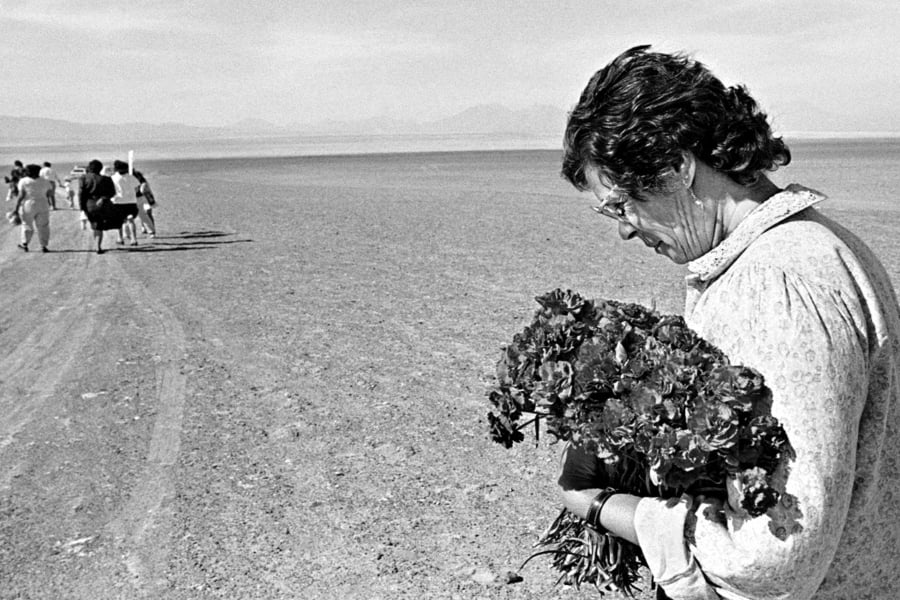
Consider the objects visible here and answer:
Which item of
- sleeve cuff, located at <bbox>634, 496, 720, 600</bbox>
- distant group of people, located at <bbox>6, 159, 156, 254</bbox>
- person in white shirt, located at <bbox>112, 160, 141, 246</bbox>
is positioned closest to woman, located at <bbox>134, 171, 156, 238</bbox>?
distant group of people, located at <bbox>6, 159, 156, 254</bbox>

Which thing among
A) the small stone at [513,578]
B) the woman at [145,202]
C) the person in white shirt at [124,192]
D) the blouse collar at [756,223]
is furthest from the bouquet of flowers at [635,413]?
the woman at [145,202]

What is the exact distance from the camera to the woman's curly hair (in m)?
2.06

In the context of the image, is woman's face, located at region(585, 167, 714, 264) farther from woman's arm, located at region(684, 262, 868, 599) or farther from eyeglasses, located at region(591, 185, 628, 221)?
woman's arm, located at region(684, 262, 868, 599)

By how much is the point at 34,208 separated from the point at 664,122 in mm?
20560

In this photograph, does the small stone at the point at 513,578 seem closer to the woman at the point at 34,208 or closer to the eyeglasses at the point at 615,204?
the eyeglasses at the point at 615,204

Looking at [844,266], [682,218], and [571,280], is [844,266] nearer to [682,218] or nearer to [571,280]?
[682,218]

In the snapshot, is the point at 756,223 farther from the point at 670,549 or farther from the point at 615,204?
the point at 670,549

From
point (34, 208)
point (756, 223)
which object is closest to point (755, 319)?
point (756, 223)

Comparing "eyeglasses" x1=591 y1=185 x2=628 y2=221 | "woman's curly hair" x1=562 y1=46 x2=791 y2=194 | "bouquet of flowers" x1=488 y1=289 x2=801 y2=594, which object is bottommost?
"bouquet of flowers" x1=488 y1=289 x2=801 y2=594

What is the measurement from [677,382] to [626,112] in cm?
57

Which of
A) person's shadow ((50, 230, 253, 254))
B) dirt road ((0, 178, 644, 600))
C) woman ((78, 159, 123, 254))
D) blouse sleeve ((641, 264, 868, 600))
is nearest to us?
blouse sleeve ((641, 264, 868, 600))

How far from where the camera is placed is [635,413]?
198 cm

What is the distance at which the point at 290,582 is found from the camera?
526 cm

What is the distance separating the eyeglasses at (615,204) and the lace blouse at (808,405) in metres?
0.21
